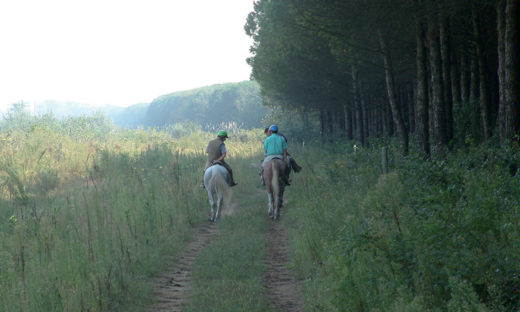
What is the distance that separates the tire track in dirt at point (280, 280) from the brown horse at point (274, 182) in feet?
7.81

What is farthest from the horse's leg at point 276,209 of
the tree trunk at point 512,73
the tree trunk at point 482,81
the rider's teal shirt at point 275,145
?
the tree trunk at point 482,81

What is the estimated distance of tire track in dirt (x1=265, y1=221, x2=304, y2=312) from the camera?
699cm

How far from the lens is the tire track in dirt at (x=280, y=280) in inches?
275

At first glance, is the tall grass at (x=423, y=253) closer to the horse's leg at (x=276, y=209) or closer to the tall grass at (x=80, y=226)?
the tall grass at (x=80, y=226)

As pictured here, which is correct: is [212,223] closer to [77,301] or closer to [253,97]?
[77,301]

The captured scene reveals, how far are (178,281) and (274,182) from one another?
20.1 ft

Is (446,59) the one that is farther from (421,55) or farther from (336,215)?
(336,215)

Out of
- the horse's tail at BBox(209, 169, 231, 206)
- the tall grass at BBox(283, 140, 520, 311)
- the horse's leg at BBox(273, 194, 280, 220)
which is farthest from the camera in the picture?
the horse's leg at BBox(273, 194, 280, 220)

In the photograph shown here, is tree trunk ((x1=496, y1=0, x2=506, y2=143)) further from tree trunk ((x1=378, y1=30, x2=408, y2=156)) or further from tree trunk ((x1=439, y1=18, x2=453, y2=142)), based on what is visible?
tree trunk ((x1=378, y1=30, x2=408, y2=156))


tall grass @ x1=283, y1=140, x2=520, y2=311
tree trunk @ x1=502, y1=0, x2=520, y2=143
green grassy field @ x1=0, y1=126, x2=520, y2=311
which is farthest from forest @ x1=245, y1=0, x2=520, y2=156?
tall grass @ x1=283, y1=140, x2=520, y2=311

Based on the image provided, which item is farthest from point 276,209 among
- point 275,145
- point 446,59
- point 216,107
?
point 216,107

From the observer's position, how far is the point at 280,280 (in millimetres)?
8219

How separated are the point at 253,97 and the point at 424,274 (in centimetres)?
11115

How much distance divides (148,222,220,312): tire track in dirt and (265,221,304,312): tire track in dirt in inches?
49.3
